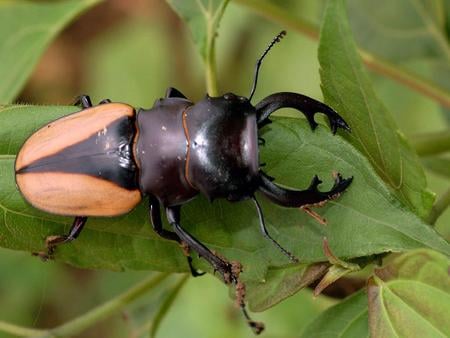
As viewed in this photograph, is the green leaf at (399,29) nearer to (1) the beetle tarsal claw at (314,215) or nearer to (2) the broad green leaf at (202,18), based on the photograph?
(2) the broad green leaf at (202,18)

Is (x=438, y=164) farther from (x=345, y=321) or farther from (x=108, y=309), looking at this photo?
(x=108, y=309)

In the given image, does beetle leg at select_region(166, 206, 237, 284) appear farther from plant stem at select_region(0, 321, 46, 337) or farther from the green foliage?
plant stem at select_region(0, 321, 46, 337)

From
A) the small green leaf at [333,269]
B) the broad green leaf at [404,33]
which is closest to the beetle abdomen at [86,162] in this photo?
the small green leaf at [333,269]

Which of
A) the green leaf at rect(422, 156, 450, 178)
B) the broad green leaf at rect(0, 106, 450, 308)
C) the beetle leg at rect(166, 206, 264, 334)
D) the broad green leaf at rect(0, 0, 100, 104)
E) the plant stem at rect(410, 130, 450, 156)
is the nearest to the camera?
the broad green leaf at rect(0, 106, 450, 308)

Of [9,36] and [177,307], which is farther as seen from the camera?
[177,307]

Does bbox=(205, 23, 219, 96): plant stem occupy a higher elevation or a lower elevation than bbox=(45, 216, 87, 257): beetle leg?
higher

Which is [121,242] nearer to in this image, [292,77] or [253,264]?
[253,264]

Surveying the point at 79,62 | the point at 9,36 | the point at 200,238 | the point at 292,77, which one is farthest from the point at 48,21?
the point at 79,62

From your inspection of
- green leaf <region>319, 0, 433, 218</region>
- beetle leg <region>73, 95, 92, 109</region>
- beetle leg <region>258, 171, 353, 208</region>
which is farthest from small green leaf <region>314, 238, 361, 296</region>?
beetle leg <region>73, 95, 92, 109</region>
